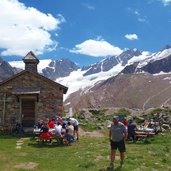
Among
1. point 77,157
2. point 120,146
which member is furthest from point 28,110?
point 120,146

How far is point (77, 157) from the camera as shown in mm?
18781

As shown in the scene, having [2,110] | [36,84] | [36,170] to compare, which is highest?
[36,84]

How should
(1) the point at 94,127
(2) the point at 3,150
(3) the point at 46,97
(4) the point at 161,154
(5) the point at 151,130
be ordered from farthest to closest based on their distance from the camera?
1. (1) the point at 94,127
2. (3) the point at 46,97
3. (5) the point at 151,130
4. (2) the point at 3,150
5. (4) the point at 161,154

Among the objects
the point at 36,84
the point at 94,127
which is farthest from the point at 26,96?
the point at 94,127

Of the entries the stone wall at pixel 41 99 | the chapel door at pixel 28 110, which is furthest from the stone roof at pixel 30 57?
the chapel door at pixel 28 110

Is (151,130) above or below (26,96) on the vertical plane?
below

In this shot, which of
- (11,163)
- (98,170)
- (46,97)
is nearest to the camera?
(98,170)

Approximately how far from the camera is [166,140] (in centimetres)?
2478

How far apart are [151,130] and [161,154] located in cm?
828

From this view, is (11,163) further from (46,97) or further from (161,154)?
(46,97)

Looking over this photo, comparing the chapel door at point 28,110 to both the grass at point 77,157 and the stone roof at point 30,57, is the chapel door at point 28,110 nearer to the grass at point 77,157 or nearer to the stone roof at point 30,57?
the grass at point 77,157

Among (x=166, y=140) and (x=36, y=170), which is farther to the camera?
(x=166, y=140)

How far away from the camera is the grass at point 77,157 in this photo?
53.5 feet

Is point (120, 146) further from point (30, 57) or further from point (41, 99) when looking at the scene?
point (30, 57)
